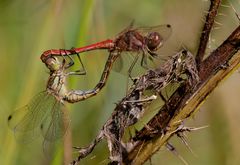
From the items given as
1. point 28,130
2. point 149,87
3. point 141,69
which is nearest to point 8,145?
point 28,130

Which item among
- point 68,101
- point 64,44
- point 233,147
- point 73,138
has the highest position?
point 64,44

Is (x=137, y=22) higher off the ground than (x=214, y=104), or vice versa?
(x=137, y=22)

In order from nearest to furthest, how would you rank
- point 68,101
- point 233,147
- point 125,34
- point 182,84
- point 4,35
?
point 182,84, point 125,34, point 68,101, point 233,147, point 4,35

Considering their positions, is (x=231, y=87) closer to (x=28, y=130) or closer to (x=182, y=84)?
(x=28, y=130)

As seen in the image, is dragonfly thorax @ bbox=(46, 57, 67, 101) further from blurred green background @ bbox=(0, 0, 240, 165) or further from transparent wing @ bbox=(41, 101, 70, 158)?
blurred green background @ bbox=(0, 0, 240, 165)

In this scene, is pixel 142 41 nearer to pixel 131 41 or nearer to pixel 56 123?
pixel 131 41

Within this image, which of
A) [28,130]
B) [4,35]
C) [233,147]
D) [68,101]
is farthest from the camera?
[4,35]

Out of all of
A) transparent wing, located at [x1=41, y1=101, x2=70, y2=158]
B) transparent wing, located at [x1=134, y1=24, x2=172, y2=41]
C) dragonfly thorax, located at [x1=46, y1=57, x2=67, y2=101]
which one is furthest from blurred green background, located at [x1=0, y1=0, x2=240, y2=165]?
transparent wing, located at [x1=134, y1=24, x2=172, y2=41]
